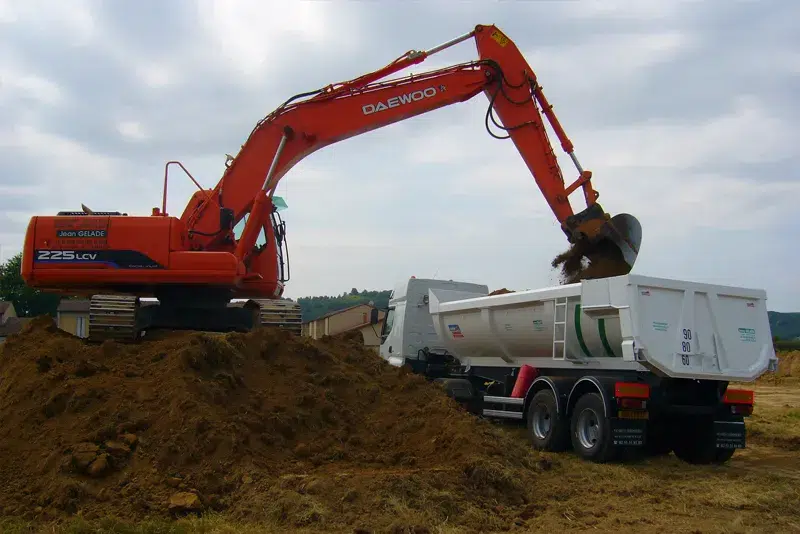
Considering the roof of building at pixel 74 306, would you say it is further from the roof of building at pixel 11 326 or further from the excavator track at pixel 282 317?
the excavator track at pixel 282 317

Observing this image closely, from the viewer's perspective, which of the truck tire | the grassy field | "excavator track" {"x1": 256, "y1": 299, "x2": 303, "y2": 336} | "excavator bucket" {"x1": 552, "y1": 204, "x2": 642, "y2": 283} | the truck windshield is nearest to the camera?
the grassy field

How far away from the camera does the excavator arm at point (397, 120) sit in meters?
12.6

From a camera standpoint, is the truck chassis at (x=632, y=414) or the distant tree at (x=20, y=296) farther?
the distant tree at (x=20, y=296)

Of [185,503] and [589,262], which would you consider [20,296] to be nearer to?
[589,262]

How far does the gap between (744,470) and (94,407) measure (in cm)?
856

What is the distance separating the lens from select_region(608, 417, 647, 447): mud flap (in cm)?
1027

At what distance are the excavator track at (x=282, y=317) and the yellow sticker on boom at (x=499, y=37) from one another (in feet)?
19.4

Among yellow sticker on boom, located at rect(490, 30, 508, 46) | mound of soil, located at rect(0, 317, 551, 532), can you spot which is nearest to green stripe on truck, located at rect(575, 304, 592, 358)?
mound of soil, located at rect(0, 317, 551, 532)

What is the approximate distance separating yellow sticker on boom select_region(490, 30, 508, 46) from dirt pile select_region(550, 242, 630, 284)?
12.5ft

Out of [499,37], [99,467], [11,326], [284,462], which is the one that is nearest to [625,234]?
[499,37]

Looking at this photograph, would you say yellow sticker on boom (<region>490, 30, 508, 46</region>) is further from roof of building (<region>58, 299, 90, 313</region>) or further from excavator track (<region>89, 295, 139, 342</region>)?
roof of building (<region>58, 299, 90, 313</region>)

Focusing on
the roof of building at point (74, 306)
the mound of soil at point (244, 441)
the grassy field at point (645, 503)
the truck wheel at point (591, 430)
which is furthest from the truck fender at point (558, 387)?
the roof of building at point (74, 306)

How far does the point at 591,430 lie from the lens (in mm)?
10930

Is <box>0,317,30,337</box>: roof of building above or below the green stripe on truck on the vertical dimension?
above
